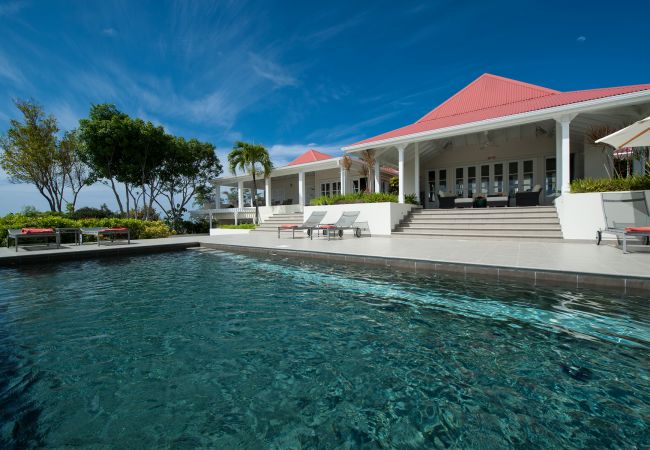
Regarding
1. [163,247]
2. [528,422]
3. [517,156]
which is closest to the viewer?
[528,422]

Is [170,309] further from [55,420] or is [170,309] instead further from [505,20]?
[505,20]

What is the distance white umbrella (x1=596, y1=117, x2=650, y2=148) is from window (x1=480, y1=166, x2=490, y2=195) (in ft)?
28.3

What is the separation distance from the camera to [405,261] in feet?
20.0

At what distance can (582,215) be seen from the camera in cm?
843

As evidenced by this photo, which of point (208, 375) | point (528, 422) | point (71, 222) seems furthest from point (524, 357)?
point (71, 222)

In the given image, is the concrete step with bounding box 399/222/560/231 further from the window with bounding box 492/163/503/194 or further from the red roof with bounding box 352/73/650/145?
the window with bounding box 492/163/503/194

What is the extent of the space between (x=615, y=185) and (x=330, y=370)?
33.7 feet

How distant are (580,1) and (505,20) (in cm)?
278

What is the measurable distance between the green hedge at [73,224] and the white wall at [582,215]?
57.4 ft

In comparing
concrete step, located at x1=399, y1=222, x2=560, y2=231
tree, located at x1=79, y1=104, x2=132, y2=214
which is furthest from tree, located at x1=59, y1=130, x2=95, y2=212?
concrete step, located at x1=399, y1=222, x2=560, y2=231

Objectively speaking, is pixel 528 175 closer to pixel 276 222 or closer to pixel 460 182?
pixel 460 182

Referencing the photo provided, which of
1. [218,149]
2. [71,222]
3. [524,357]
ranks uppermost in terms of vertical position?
[218,149]

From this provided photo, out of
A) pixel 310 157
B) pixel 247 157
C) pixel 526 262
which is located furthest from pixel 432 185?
pixel 526 262

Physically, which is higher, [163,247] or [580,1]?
[580,1]
